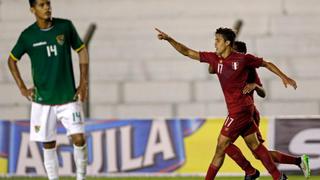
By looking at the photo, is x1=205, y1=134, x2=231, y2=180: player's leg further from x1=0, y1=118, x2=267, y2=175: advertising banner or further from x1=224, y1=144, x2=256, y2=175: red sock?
x1=0, y1=118, x2=267, y2=175: advertising banner

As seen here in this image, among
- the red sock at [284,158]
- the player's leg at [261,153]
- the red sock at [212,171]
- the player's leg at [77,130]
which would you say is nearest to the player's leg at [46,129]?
the player's leg at [77,130]

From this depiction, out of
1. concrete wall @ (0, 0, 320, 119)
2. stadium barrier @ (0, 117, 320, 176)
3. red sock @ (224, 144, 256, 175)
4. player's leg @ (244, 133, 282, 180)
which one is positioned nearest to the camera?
player's leg @ (244, 133, 282, 180)

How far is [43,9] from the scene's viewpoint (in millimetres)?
8516

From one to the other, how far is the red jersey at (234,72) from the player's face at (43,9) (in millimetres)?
1467

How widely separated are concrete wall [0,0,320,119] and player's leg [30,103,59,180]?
5878 mm

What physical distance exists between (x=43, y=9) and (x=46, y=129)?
1.04 metres

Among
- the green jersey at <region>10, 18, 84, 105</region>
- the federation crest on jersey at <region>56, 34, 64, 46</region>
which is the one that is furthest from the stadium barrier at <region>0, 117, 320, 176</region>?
the federation crest on jersey at <region>56, 34, 64, 46</region>

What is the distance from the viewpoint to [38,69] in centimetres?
857

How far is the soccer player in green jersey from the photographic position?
852 centimetres

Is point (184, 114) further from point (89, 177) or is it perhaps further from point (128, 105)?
point (89, 177)

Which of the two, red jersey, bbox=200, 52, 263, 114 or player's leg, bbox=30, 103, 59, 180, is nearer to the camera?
player's leg, bbox=30, 103, 59, 180

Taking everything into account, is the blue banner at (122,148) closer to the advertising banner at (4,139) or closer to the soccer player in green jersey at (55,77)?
the advertising banner at (4,139)

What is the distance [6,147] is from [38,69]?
4.24 meters

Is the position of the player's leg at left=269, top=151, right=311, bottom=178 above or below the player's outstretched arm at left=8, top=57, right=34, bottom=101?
below
